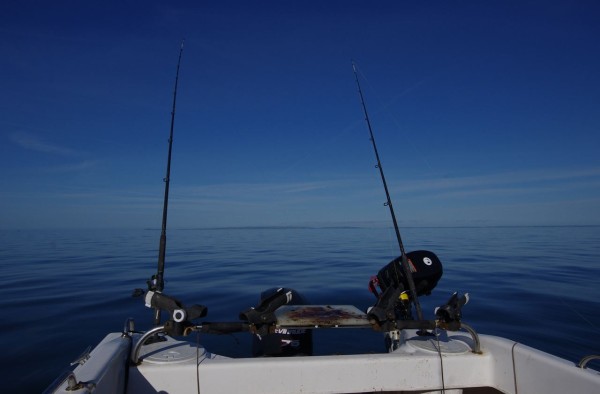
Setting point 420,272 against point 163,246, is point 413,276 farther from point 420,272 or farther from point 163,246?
point 163,246

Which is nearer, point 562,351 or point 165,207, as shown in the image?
point 165,207

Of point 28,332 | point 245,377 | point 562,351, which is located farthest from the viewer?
point 28,332

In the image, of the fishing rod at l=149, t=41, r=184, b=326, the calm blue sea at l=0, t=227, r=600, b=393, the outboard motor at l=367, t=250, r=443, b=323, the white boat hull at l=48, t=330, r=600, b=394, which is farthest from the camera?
the calm blue sea at l=0, t=227, r=600, b=393

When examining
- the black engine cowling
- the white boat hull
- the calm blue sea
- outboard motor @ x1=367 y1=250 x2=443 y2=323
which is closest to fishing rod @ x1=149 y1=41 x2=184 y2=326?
the white boat hull

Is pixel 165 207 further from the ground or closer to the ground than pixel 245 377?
further from the ground

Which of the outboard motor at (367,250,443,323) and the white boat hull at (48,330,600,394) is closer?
the white boat hull at (48,330,600,394)

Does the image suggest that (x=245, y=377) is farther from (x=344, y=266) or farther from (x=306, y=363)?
(x=344, y=266)

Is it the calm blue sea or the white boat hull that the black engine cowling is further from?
the white boat hull

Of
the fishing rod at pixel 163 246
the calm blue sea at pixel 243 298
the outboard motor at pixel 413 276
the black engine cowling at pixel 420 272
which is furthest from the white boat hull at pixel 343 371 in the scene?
the calm blue sea at pixel 243 298

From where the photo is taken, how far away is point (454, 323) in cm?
247

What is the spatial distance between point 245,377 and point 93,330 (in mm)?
4193

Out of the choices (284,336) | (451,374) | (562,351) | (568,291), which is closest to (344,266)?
(568,291)

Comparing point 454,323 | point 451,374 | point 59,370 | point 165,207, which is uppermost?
point 165,207

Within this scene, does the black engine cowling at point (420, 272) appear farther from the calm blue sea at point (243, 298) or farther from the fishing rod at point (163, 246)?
the fishing rod at point (163, 246)
